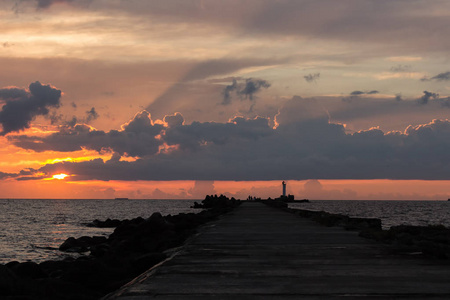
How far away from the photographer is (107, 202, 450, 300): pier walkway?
6.43 metres

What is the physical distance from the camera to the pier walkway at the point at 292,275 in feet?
21.1

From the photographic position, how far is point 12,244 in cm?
3300

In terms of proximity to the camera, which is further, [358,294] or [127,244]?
[127,244]

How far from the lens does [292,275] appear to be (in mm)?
7855

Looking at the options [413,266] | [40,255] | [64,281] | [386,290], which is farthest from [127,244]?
[386,290]

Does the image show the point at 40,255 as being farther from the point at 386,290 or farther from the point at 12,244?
the point at 386,290

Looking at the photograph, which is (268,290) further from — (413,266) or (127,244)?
(127,244)

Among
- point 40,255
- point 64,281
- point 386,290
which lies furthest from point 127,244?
point 386,290

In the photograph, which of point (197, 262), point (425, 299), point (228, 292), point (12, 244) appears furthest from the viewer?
point (12, 244)

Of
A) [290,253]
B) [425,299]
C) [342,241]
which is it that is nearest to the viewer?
[425,299]

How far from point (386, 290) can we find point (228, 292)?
2.00 meters

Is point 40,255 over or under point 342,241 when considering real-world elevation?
under

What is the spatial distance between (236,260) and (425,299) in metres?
4.28

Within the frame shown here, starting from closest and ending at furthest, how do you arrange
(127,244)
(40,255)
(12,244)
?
(127,244), (40,255), (12,244)
